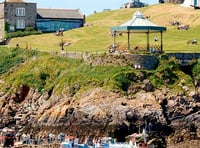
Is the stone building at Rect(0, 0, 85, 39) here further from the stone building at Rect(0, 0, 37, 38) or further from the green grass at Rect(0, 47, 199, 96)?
the green grass at Rect(0, 47, 199, 96)

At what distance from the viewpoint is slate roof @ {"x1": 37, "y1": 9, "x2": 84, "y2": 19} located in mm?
115869

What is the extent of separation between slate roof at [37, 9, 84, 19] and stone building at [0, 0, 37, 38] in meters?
2.37

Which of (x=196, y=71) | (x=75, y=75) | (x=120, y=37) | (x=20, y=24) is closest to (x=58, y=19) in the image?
(x=20, y=24)

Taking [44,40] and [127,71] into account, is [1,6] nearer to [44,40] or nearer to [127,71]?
[44,40]

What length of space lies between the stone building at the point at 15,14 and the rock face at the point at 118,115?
87.6 ft

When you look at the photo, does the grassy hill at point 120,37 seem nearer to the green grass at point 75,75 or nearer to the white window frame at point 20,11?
the white window frame at point 20,11

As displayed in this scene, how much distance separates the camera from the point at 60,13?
117062mm

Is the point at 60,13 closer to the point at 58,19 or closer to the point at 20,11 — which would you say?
the point at 58,19

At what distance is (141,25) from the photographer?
90.8m

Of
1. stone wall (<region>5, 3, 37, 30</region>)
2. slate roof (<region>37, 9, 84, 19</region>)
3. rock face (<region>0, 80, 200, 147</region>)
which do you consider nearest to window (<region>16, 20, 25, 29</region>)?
stone wall (<region>5, 3, 37, 30</region>)

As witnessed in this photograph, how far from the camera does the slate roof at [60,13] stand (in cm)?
11587

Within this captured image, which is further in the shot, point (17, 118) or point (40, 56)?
point (40, 56)

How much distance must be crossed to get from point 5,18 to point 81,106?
31821 mm

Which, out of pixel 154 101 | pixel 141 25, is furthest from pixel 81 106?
pixel 141 25
